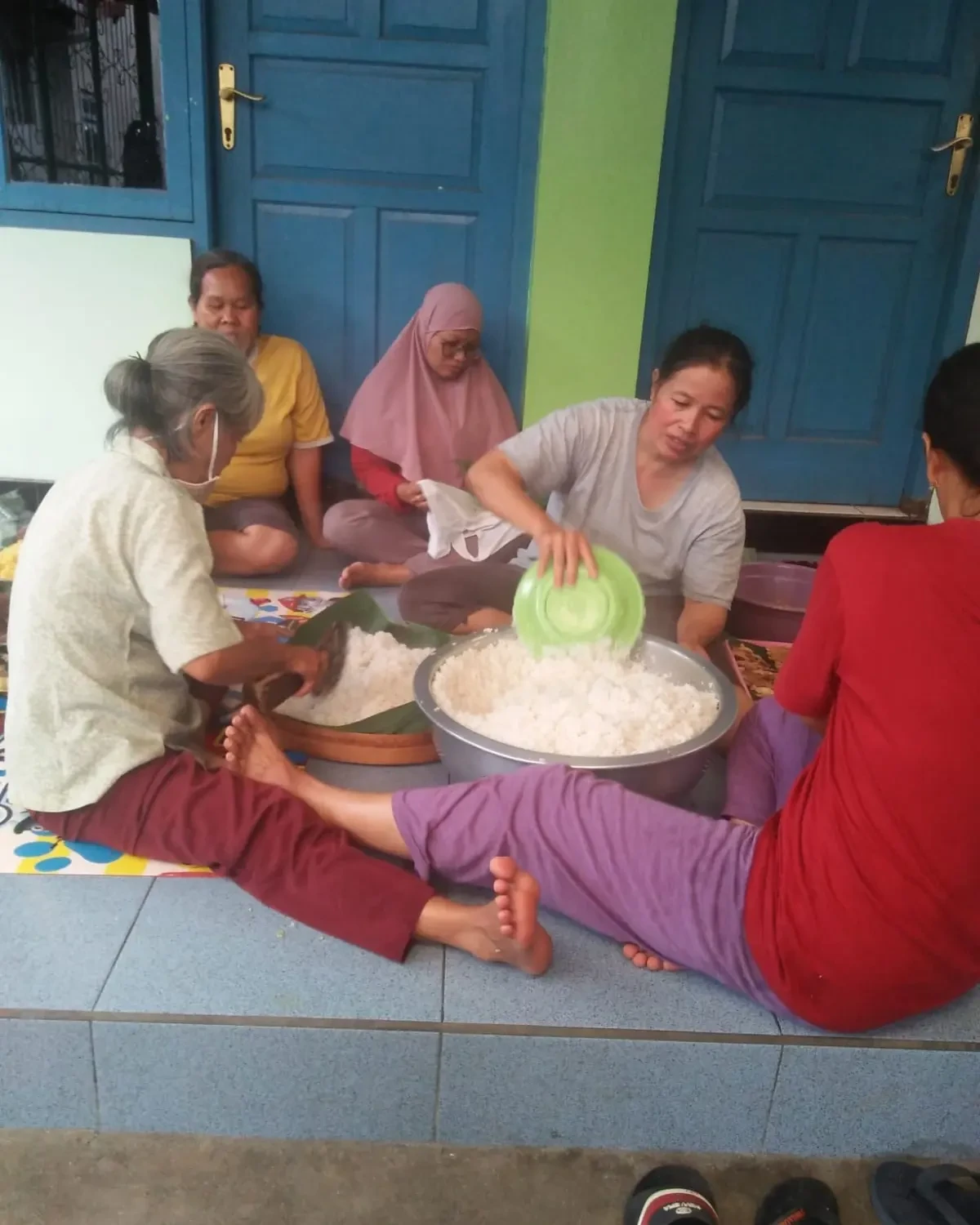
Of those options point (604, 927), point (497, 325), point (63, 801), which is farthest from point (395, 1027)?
point (497, 325)

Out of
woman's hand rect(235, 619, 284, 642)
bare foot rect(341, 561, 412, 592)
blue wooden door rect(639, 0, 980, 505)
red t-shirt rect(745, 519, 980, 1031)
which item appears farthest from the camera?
blue wooden door rect(639, 0, 980, 505)

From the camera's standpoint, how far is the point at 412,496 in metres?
2.91

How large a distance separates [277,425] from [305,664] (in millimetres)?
1484

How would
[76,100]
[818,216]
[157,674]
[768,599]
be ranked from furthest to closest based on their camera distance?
[818,216] < [76,100] < [768,599] < [157,674]

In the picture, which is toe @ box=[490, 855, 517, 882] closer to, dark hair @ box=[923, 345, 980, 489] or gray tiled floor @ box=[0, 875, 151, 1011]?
gray tiled floor @ box=[0, 875, 151, 1011]

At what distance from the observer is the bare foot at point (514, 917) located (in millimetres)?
1227

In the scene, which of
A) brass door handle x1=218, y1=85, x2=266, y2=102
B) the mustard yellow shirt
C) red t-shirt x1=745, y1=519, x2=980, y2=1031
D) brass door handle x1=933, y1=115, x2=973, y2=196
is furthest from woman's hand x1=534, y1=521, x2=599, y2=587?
brass door handle x1=933, y1=115, x2=973, y2=196

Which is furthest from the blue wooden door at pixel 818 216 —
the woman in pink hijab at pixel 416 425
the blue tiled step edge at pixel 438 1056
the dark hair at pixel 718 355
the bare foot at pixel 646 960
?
the blue tiled step edge at pixel 438 1056

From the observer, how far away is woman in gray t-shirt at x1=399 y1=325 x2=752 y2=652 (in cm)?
196

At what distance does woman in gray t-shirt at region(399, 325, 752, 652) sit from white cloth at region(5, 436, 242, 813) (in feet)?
2.38

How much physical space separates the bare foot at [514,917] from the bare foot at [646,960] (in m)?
0.14

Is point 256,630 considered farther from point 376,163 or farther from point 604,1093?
point 376,163

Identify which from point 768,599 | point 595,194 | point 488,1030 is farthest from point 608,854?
point 595,194

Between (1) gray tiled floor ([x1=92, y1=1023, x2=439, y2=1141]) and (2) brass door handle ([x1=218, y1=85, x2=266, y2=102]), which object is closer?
(1) gray tiled floor ([x1=92, y1=1023, x2=439, y2=1141])
